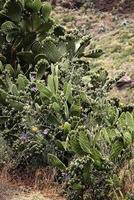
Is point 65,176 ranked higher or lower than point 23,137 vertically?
lower

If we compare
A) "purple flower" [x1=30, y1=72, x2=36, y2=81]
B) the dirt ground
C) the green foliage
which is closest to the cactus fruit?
the green foliage

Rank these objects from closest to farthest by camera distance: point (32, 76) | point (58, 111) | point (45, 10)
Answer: point (58, 111) < point (32, 76) < point (45, 10)

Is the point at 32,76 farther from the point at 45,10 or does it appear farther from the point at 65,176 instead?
the point at 65,176

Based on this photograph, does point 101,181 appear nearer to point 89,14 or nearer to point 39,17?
point 39,17

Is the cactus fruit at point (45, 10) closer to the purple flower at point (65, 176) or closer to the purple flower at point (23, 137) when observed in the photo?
the purple flower at point (23, 137)

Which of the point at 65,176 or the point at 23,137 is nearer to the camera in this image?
the point at 65,176

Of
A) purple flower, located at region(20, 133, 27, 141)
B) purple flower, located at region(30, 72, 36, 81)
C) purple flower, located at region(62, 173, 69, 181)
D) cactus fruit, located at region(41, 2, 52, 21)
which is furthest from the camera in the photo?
cactus fruit, located at region(41, 2, 52, 21)

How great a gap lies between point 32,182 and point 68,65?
1842mm

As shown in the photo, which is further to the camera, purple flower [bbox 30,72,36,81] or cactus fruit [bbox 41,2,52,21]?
cactus fruit [bbox 41,2,52,21]

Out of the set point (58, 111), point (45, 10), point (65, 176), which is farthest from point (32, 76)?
point (65, 176)

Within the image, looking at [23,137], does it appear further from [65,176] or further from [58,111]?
[65,176]

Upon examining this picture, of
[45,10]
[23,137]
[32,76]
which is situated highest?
[45,10]

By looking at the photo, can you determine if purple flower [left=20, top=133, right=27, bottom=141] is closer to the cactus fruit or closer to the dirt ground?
the dirt ground

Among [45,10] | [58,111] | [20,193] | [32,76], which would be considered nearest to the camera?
[20,193]
